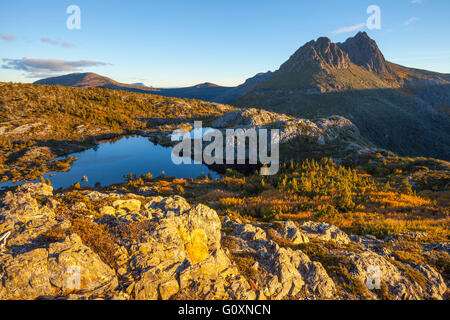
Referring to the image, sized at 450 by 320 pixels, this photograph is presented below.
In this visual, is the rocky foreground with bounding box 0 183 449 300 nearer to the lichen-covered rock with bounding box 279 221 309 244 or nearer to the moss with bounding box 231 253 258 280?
the moss with bounding box 231 253 258 280

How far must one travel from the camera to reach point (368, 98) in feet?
429

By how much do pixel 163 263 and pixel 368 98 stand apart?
16325cm

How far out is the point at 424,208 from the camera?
17516 mm

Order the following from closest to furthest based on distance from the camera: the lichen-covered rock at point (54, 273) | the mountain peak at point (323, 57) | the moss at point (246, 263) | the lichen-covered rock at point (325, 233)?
the lichen-covered rock at point (54, 273) → the moss at point (246, 263) → the lichen-covered rock at point (325, 233) → the mountain peak at point (323, 57)

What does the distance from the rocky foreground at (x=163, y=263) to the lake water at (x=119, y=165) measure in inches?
1205

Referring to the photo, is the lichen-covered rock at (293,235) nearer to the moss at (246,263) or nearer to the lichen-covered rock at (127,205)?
the moss at (246,263)

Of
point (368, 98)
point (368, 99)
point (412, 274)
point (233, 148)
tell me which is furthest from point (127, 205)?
point (368, 98)

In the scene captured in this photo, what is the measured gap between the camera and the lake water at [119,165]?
35.8m

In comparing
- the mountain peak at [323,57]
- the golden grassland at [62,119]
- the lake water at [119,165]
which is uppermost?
the mountain peak at [323,57]

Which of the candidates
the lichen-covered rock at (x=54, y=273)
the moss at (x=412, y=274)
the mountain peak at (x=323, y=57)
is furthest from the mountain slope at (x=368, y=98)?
the lichen-covered rock at (x=54, y=273)

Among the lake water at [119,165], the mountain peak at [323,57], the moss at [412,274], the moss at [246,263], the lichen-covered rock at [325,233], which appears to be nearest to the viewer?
the moss at [246,263]

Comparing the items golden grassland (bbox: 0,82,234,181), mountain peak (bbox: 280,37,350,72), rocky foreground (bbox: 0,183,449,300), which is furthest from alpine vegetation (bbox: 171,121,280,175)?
mountain peak (bbox: 280,37,350,72)

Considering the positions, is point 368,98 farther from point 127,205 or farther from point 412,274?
point 127,205

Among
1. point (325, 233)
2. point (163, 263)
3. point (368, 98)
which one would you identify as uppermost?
point (368, 98)
